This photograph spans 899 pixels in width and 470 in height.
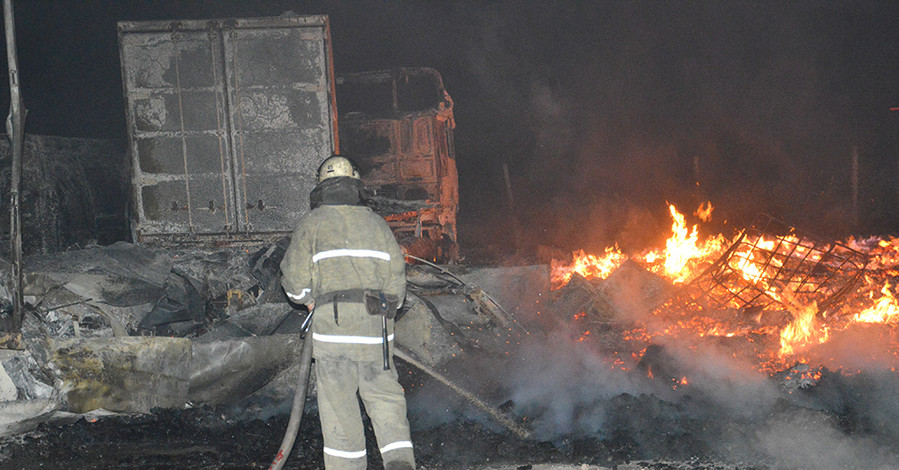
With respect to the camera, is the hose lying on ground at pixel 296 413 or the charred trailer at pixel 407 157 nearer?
the hose lying on ground at pixel 296 413

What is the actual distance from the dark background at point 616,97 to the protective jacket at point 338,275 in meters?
10.9

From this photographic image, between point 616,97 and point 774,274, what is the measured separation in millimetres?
10351

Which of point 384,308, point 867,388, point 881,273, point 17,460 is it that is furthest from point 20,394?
point 881,273

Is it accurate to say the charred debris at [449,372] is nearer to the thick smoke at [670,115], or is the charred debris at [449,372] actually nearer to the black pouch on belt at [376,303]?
the black pouch on belt at [376,303]

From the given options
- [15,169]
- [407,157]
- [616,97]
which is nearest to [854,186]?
[616,97]

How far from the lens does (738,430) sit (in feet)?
14.4

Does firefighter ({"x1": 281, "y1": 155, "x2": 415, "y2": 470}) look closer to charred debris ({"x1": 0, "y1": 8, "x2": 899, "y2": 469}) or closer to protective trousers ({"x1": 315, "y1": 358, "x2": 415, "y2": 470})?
protective trousers ({"x1": 315, "y1": 358, "x2": 415, "y2": 470})

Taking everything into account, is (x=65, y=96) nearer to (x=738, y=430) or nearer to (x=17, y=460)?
(x=17, y=460)

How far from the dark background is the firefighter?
1090 cm

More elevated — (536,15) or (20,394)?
(536,15)

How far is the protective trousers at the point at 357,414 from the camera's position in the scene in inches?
140

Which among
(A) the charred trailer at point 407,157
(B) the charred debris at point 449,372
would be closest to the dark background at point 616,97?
(A) the charred trailer at point 407,157

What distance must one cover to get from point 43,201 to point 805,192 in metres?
14.1

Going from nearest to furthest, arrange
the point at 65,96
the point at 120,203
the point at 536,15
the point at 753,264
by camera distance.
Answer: the point at 753,264, the point at 120,203, the point at 65,96, the point at 536,15
